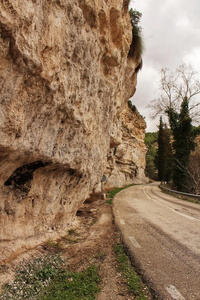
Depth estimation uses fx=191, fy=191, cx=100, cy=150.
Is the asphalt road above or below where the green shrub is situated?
below

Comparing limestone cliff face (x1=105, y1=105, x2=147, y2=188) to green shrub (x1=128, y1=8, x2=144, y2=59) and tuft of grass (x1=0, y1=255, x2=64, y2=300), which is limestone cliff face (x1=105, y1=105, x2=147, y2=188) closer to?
green shrub (x1=128, y1=8, x2=144, y2=59)

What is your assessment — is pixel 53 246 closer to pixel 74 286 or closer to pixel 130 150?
pixel 74 286

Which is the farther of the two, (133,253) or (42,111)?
(133,253)

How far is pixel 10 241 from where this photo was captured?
4.11 m

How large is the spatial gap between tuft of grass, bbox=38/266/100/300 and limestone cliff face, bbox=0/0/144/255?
4.83 feet

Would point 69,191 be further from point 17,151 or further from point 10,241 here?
point 17,151

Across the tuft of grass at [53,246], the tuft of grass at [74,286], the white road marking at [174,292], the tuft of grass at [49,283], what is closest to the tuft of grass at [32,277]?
the tuft of grass at [49,283]

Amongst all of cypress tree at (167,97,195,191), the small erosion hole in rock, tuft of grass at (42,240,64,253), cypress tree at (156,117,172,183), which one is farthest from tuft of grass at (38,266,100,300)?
cypress tree at (156,117,172,183)

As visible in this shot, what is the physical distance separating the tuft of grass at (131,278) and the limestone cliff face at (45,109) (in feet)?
7.15

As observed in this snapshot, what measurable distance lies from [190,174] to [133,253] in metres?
18.4

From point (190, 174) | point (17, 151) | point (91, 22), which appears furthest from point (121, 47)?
point (190, 174)

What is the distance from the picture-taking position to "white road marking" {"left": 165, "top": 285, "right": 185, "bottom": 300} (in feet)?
8.82

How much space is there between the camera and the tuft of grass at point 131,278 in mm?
2879

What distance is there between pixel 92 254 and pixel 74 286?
1.42m
